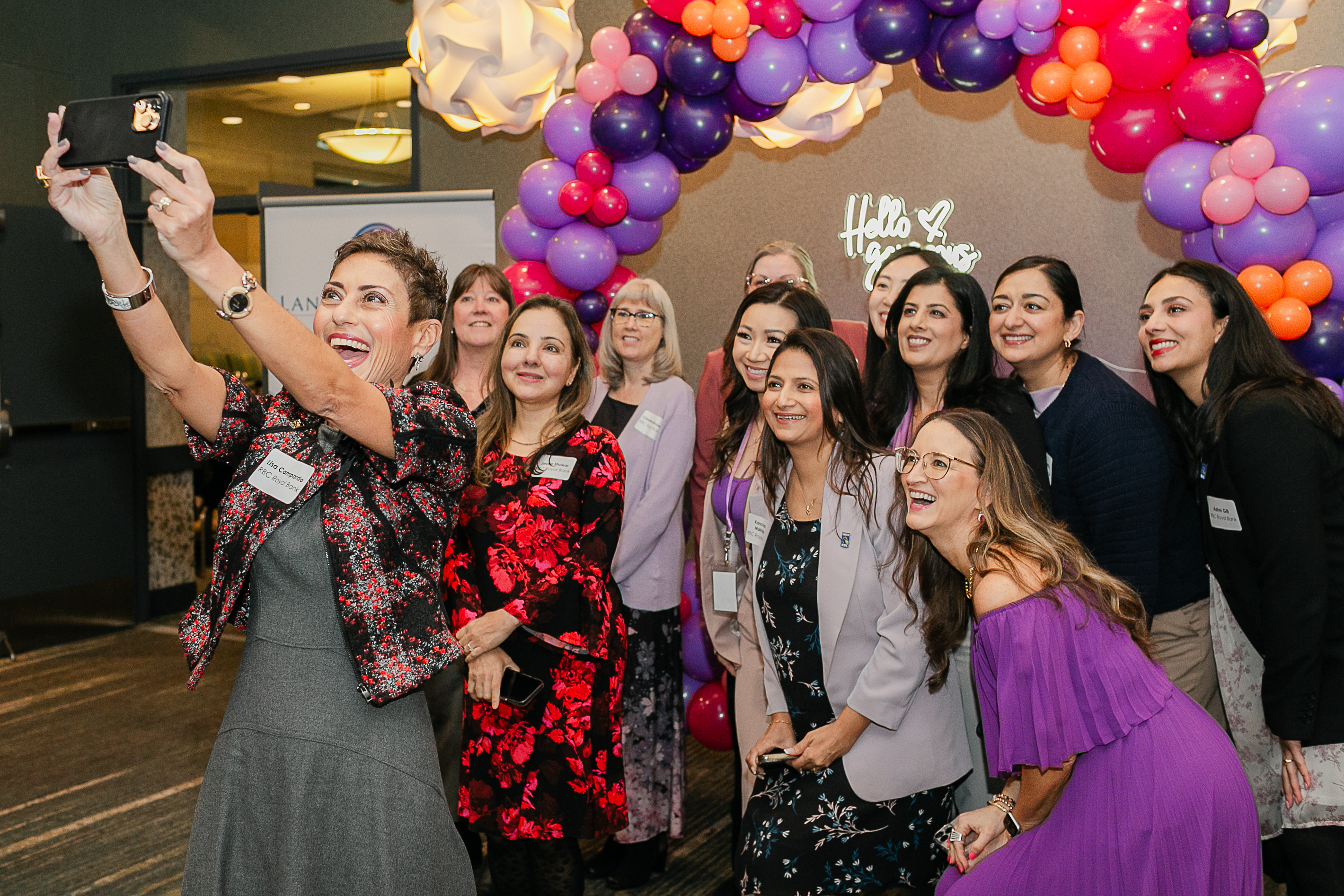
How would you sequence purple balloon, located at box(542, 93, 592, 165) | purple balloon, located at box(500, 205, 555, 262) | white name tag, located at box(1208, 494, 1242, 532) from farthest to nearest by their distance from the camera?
purple balloon, located at box(500, 205, 555, 262)
purple balloon, located at box(542, 93, 592, 165)
white name tag, located at box(1208, 494, 1242, 532)

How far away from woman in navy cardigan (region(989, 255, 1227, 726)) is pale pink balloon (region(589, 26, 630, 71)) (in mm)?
1569

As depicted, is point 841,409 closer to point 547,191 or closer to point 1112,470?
point 1112,470

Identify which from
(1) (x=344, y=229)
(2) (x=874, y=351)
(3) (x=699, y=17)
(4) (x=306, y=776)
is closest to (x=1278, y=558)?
(2) (x=874, y=351)

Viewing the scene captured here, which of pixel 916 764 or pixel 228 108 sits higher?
pixel 228 108

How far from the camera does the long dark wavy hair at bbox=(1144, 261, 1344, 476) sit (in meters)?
2.12

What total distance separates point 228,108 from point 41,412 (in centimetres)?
205

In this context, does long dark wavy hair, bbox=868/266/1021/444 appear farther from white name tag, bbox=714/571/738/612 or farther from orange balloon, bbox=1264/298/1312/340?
orange balloon, bbox=1264/298/1312/340

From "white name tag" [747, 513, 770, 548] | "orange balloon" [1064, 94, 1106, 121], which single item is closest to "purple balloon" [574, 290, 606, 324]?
"white name tag" [747, 513, 770, 548]

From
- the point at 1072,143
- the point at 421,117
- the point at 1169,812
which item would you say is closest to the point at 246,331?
the point at 1169,812

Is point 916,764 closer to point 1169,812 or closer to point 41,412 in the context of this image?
point 1169,812

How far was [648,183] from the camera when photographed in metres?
3.50

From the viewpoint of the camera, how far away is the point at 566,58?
3.97m

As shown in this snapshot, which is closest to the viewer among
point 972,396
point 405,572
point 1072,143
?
point 405,572

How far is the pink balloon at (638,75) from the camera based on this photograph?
333cm
